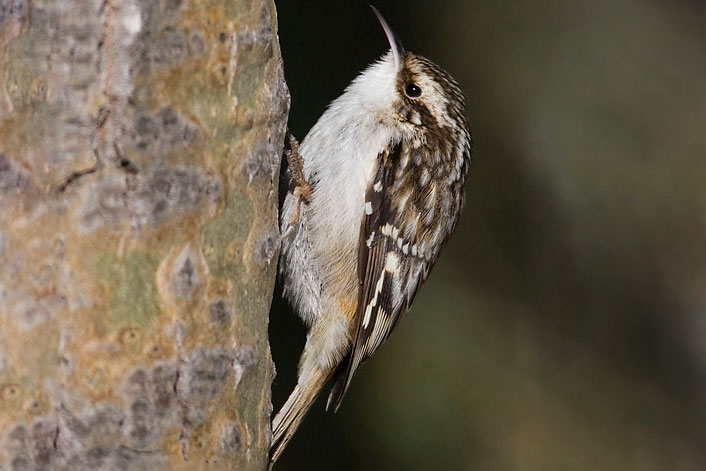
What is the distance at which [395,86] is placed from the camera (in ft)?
9.12

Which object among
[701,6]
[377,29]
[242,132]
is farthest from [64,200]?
[701,6]

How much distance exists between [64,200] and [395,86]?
4.43 feet

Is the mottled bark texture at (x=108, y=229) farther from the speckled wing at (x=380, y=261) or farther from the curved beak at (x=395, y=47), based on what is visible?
the curved beak at (x=395, y=47)

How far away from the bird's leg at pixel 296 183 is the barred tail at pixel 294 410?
1.43 ft

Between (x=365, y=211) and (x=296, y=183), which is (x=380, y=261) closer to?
(x=365, y=211)

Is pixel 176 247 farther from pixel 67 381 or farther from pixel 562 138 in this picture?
pixel 562 138

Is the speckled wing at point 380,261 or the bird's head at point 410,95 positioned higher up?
the bird's head at point 410,95

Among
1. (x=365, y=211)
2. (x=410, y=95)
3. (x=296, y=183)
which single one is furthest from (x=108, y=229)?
(x=410, y=95)

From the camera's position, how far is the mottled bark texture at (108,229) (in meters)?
1.63

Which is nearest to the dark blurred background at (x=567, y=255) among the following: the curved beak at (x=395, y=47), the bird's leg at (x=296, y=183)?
the curved beak at (x=395, y=47)

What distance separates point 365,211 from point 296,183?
0.21 m

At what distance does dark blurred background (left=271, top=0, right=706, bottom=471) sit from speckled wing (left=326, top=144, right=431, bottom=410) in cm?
158

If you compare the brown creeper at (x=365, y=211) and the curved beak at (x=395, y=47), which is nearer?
the brown creeper at (x=365, y=211)

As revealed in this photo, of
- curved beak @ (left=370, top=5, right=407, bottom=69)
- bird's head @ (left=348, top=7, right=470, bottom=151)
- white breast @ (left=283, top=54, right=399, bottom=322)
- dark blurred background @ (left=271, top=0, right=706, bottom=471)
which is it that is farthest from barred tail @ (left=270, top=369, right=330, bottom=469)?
dark blurred background @ (left=271, top=0, right=706, bottom=471)
